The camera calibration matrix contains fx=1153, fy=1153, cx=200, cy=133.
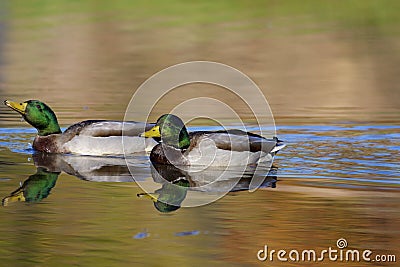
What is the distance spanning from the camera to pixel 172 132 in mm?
11656

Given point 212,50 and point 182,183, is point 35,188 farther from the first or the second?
point 212,50

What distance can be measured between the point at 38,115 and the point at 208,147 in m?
2.60

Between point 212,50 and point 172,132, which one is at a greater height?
point 212,50

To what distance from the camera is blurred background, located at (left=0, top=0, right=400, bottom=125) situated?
16.6 metres

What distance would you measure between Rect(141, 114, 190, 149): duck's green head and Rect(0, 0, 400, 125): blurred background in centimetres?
275

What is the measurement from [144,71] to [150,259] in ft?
43.4

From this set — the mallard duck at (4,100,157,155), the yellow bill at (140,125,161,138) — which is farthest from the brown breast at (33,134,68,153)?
the yellow bill at (140,125,161,138)

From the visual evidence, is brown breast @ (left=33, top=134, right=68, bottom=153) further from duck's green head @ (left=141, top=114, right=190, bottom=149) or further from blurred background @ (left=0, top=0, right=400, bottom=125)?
blurred background @ (left=0, top=0, right=400, bottom=125)

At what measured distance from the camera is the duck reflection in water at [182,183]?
9812 millimetres

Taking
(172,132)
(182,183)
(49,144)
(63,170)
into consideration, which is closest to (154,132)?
(172,132)

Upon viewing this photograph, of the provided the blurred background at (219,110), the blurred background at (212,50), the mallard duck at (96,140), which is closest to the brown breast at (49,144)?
the mallard duck at (96,140)

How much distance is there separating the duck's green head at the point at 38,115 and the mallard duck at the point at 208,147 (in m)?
1.75

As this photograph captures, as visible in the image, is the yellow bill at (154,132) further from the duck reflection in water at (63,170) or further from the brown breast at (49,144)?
the brown breast at (49,144)

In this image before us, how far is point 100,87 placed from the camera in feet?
61.0
